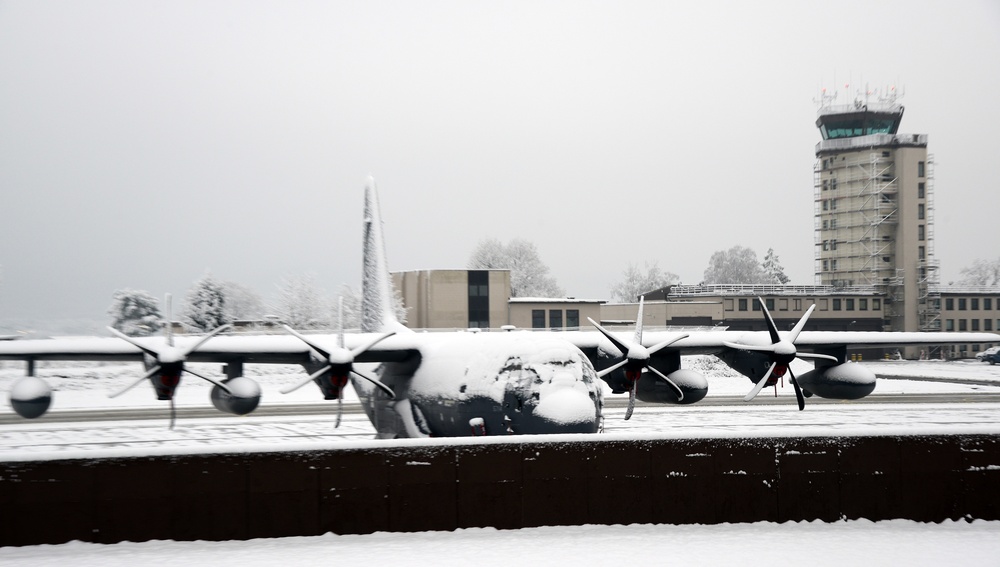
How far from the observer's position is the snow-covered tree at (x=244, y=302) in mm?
86562

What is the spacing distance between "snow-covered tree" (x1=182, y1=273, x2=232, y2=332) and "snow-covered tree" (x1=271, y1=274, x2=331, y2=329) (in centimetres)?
517

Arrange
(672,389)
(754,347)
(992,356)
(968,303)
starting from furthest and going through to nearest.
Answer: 1. (968,303)
2. (992,356)
3. (672,389)
4. (754,347)

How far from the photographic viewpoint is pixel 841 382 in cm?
2283

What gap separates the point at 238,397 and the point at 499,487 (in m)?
10.2

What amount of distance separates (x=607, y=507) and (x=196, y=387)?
46.3 m

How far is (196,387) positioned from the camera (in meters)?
53.9

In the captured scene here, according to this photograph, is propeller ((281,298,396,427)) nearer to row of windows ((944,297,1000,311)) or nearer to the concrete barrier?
the concrete barrier

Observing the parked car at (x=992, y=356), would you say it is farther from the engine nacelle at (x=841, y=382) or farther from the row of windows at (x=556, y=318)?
the engine nacelle at (x=841, y=382)

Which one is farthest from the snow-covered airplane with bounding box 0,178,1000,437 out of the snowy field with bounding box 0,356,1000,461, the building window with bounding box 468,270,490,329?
the building window with bounding box 468,270,490,329

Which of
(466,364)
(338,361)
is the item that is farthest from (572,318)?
(466,364)

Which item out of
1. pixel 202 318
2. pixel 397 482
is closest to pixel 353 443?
pixel 397 482

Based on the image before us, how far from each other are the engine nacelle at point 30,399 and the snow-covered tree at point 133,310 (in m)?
60.2

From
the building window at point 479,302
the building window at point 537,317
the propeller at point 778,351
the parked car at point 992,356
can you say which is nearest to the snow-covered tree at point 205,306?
the building window at point 479,302

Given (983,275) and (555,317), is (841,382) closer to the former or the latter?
(555,317)
